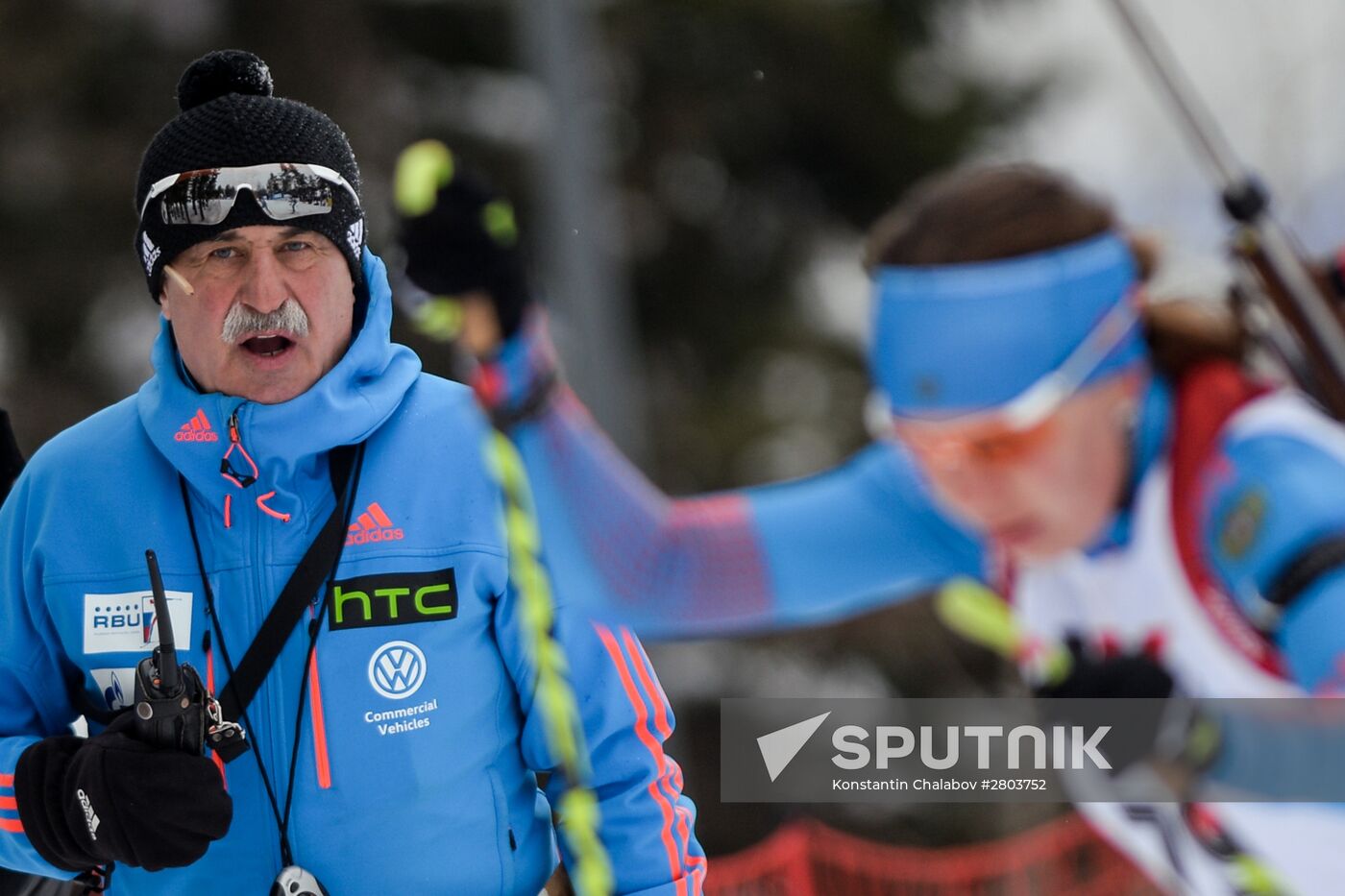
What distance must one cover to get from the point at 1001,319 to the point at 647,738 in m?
0.59

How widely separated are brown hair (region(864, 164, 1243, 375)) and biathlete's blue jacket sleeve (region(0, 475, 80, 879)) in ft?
3.13

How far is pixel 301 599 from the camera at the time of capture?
58.4 inches

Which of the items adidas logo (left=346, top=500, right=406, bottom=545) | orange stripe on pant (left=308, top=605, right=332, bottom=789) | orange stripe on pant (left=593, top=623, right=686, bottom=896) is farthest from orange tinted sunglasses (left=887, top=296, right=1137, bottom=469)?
orange stripe on pant (left=308, top=605, right=332, bottom=789)

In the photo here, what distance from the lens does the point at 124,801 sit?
1.40m

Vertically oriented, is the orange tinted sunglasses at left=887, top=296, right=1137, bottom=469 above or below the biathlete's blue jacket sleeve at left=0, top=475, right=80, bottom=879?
above

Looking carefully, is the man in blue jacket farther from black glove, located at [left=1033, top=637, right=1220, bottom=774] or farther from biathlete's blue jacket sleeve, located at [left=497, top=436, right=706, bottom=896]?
black glove, located at [left=1033, top=637, right=1220, bottom=774]

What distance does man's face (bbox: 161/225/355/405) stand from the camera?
1.50 metres

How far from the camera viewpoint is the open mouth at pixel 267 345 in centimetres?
150

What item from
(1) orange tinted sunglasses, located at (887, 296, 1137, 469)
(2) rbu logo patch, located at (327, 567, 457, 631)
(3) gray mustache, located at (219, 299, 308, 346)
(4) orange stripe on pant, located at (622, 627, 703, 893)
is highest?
(3) gray mustache, located at (219, 299, 308, 346)

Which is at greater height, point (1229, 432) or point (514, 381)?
point (514, 381)

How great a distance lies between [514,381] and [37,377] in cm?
460

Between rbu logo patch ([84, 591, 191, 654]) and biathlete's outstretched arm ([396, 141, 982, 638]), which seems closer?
biathlete's outstretched arm ([396, 141, 982, 638])

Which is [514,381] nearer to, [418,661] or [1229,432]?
[418,661]

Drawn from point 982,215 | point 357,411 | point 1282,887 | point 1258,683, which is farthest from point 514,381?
point 1282,887
